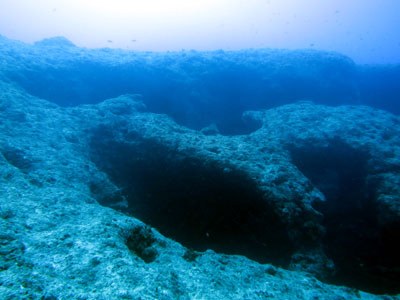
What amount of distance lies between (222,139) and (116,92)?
29.0ft

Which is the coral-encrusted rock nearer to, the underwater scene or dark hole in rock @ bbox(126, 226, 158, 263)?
the underwater scene

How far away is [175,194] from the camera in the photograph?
6.93 m

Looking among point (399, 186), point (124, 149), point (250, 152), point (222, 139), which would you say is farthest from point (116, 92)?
point (399, 186)

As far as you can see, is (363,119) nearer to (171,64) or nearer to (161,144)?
(161,144)

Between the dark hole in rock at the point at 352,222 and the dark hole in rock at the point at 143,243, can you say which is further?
the dark hole in rock at the point at 352,222

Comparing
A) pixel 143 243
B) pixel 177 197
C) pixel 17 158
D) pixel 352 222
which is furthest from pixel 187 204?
pixel 352 222

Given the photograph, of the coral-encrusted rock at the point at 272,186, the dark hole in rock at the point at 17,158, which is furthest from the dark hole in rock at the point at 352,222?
the dark hole in rock at the point at 17,158

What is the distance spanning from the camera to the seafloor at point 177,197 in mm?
3264

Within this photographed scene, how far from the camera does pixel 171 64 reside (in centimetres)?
1480

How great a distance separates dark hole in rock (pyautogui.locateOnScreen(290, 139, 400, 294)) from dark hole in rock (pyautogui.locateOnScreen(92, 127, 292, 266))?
1718mm

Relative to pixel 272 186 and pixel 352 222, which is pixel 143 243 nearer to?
pixel 272 186

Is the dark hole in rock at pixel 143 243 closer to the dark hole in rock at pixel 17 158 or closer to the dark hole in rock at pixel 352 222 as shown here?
the dark hole in rock at pixel 17 158

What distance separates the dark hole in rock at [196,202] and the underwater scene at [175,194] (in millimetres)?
32

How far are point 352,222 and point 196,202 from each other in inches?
205
